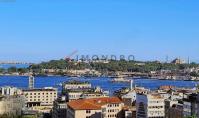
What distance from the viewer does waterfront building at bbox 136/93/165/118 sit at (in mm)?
21297

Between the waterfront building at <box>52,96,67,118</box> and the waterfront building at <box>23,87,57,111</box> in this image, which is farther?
the waterfront building at <box>23,87,57,111</box>

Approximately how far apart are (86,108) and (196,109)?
18.9 ft

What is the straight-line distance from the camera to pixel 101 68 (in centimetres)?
9744

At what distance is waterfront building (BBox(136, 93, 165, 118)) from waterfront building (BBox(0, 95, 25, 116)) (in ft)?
31.2

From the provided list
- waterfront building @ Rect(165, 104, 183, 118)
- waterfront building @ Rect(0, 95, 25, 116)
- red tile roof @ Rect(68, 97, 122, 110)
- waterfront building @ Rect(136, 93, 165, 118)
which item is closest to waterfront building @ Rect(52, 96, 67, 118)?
waterfront building @ Rect(0, 95, 25, 116)

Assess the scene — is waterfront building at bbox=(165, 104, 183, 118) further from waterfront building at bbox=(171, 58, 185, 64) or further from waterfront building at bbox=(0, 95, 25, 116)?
waterfront building at bbox=(171, 58, 185, 64)

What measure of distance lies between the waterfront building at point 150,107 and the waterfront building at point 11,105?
374 inches

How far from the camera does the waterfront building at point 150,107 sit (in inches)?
838

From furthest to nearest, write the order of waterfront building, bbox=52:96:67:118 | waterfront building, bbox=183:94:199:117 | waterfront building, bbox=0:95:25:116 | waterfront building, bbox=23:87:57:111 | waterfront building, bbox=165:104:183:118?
waterfront building, bbox=23:87:57:111
waterfront building, bbox=0:95:25:116
waterfront building, bbox=52:96:67:118
waterfront building, bbox=165:104:183:118
waterfront building, bbox=183:94:199:117

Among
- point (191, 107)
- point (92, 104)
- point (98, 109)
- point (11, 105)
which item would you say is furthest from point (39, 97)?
A: point (191, 107)

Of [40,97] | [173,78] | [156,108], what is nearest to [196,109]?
[156,108]

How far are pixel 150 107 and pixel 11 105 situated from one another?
11.5 meters

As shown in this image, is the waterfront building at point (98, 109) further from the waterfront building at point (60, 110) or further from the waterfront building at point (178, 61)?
the waterfront building at point (178, 61)

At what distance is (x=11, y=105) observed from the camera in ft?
100
